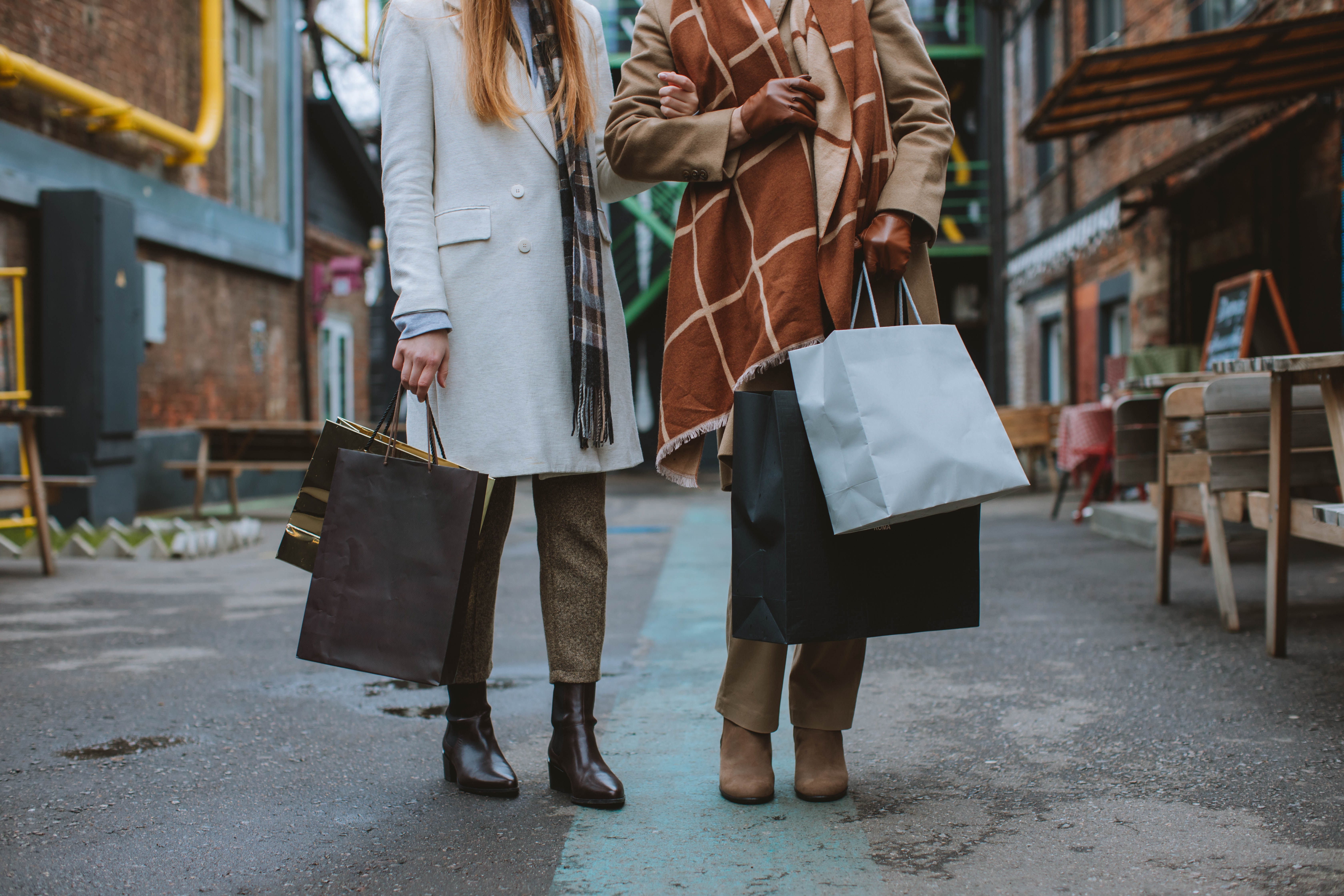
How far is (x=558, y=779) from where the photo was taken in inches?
82.5

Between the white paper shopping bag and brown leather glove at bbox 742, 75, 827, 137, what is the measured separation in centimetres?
44

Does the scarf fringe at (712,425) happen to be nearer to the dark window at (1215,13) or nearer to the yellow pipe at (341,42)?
the dark window at (1215,13)

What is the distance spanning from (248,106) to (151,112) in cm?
220

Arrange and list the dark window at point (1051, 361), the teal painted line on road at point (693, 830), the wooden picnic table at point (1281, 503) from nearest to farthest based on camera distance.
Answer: the teal painted line on road at point (693, 830)
the wooden picnic table at point (1281, 503)
the dark window at point (1051, 361)

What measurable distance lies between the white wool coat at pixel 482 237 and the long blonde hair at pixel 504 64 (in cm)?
3

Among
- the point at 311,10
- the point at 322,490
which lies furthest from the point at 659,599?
the point at 311,10

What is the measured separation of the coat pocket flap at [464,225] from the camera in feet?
6.76

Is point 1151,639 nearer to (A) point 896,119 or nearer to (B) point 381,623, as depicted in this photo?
(A) point 896,119

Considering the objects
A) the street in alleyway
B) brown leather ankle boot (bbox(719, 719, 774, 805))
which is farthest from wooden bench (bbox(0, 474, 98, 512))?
brown leather ankle boot (bbox(719, 719, 774, 805))

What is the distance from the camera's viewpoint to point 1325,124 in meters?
6.71

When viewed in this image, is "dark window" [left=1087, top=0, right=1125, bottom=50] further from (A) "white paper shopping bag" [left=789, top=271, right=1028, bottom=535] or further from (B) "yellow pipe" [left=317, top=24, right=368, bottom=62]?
(A) "white paper shopping bag" [left=789, top=271, right=1028, bottom=535]

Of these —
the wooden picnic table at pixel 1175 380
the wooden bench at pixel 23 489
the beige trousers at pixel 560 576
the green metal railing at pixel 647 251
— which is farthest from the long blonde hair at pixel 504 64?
the green metal railing at pixel 647 251

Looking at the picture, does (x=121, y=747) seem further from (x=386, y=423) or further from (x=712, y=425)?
(x=712, y=425)

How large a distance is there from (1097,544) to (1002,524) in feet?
4.60
